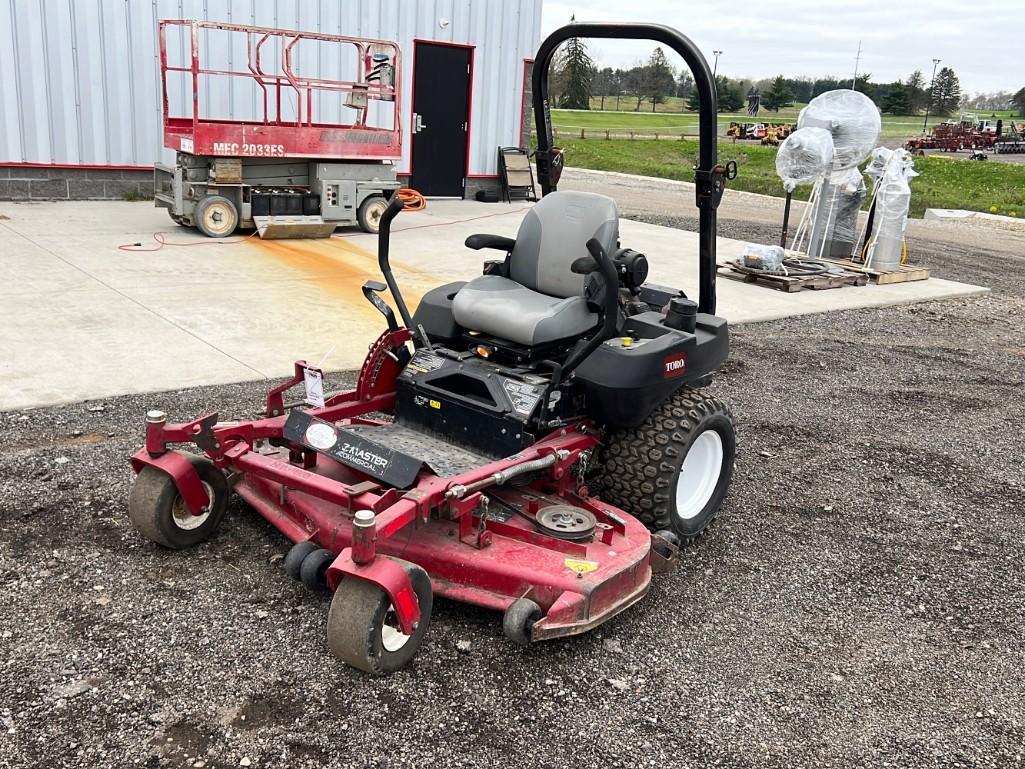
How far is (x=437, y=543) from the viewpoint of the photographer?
3.28 meters

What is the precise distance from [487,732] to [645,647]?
736 millimetres

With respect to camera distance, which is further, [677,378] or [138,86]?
[138,86]

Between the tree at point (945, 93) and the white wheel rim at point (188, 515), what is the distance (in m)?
86.8

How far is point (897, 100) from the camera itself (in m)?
79.9

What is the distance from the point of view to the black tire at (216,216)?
401 inches

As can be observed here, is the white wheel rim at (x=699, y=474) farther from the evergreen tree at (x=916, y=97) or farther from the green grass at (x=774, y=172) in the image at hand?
the evergreen tree at (x=916, y=97)

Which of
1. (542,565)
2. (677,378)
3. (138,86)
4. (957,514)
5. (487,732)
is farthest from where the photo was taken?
(138,86)

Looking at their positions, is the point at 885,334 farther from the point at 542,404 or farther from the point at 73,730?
the point at 73,730

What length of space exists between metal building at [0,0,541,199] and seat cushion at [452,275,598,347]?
9.98 m

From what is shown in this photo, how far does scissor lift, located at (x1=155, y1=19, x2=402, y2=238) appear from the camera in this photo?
1017 cm

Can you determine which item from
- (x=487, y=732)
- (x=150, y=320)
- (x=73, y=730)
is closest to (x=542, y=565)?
(x=487, y=732)

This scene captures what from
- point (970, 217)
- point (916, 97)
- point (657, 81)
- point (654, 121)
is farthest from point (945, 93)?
point (970, 217)

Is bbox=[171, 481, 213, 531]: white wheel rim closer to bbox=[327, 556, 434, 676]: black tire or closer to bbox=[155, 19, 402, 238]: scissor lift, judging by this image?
bbox=[327, 556, 434, 676]: black tire

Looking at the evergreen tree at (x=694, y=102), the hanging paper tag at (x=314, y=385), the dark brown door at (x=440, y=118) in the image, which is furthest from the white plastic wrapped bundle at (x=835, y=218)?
the hanging paper tag at (x=314, y=385)
